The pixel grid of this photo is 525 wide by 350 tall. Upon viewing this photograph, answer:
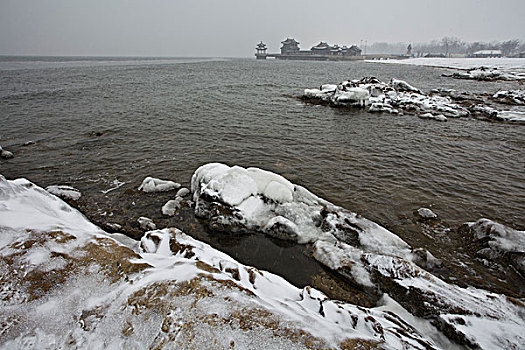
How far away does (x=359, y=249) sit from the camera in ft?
19.4

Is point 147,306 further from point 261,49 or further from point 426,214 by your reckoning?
point 261,49

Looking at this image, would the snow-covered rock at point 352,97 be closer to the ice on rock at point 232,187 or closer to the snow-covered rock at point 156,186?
the ice on rock at point 232,187

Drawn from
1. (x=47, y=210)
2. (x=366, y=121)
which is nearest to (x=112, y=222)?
(x=47, y=210)

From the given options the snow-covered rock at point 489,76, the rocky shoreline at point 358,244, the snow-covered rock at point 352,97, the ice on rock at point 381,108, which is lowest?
the rocky shoreline at point 358,244

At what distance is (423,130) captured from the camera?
54.1 ft

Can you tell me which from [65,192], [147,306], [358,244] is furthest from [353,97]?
[147,306]

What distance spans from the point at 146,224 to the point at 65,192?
373 centimetres

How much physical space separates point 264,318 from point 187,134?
45.6 ft

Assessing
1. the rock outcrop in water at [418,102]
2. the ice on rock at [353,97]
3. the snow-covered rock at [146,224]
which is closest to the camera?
the snow-covered rock at [146,224]

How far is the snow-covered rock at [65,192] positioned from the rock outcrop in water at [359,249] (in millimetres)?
4006

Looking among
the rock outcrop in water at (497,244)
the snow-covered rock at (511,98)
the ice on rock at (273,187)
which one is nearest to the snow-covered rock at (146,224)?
the ice on rock at (273,187)

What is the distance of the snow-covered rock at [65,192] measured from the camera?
8031mm

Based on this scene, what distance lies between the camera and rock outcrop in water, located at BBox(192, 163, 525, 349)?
13.3ft

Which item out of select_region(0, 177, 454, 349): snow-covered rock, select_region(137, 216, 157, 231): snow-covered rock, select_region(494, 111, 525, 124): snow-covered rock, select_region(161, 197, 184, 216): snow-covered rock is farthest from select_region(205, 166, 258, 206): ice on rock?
select_region(494, 111, 525, 124): snow-covered rock
